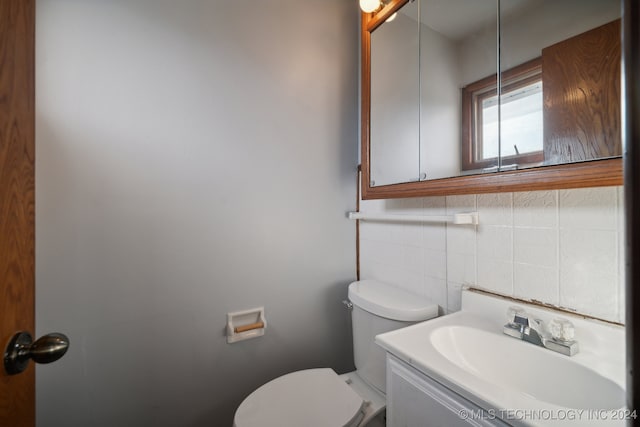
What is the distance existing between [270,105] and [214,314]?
0.97m

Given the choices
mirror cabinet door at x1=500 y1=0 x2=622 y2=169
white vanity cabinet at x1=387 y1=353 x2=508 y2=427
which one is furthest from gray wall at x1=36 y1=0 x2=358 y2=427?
mirror cabinet door at x1=500 y1=0 x2=622 y2=169

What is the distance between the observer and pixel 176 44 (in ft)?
3.54

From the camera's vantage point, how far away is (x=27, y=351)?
0.47 m

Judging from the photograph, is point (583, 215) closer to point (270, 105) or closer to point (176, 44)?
point (270, 105)

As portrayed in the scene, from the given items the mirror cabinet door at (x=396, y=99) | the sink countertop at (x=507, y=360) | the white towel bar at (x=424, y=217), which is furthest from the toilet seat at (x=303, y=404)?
the mirror cabinet door at (x=396, y=99)

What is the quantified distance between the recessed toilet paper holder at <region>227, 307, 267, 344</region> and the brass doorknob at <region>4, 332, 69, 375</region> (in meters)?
0.72

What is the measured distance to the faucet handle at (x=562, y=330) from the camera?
686 mm

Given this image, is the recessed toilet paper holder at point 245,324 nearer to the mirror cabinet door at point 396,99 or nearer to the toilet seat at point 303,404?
the toilet seat at point 303,404

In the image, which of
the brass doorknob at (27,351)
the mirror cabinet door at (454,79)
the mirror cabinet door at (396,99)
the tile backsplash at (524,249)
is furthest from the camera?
the mirror cabinet door at (396,99)

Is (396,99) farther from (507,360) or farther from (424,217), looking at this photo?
(507,360)

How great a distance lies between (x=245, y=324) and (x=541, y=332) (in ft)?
3.52

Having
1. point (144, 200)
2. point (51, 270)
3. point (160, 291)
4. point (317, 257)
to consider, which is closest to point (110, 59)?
point (144, 200)

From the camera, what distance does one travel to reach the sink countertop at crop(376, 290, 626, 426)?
1.59 feet

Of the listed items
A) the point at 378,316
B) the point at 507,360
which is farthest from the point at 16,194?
the point at 507,360
